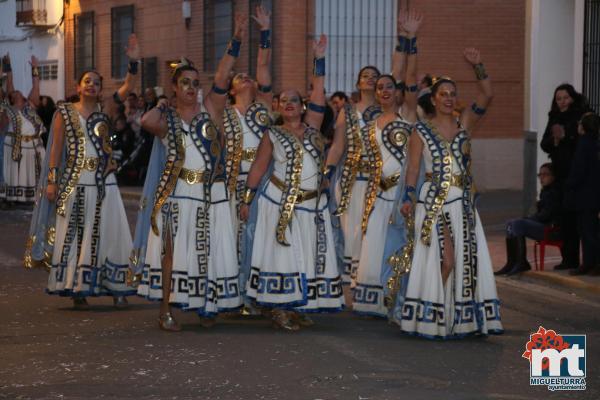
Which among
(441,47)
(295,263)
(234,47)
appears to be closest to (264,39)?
(234,47)

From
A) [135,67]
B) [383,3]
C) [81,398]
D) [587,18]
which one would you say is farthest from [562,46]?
[81,398]

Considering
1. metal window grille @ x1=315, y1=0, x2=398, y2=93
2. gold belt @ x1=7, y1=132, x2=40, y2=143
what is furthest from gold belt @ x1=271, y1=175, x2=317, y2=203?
metal window grille @ x1=315, y1=0, x2=398, y2=93

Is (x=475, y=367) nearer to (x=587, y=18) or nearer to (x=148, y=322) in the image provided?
(x=148, y=322)

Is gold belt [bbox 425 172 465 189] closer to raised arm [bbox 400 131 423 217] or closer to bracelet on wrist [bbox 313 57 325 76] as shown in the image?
raised arm [bbox 400 131 423 217]

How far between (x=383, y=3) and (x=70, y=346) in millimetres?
16642

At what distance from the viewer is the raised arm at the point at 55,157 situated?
40.6 feet

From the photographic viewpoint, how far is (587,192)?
569 inches

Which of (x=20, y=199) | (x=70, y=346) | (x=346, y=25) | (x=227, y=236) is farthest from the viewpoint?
(x=346, y=25)

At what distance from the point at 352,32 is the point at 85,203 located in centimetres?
1427

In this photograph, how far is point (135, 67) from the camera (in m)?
12.3

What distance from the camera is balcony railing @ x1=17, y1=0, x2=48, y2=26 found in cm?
3866

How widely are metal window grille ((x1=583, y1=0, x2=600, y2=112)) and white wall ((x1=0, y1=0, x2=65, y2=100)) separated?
2082cm

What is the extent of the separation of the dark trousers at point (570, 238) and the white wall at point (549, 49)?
4655mm
